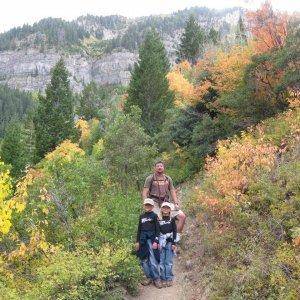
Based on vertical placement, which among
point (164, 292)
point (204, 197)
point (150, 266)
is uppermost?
point (204, 197)

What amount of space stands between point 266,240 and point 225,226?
55.1 inches

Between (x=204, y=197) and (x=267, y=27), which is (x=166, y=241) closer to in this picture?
(x=204, y=197)

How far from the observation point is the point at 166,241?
8.95 m

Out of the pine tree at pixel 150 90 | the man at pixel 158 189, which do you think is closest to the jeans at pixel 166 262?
the man at pixel 158 189

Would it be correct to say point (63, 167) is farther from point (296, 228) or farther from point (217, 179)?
point (296, 228)

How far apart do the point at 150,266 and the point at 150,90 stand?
79.9ft

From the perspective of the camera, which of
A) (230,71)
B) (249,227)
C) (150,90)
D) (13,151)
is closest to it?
(249,227)

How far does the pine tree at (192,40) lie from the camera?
57.0 metres

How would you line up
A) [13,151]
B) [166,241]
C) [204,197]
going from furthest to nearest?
[13,151]
[204,197]
[166,241]

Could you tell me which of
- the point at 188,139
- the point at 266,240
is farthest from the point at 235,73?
the point at 266,240

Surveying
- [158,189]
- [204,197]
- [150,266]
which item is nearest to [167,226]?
[150,266]

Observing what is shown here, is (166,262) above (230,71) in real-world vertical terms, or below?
below

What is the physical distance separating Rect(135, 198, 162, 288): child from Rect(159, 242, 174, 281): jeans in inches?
4.3

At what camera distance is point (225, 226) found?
9469 millimetres
